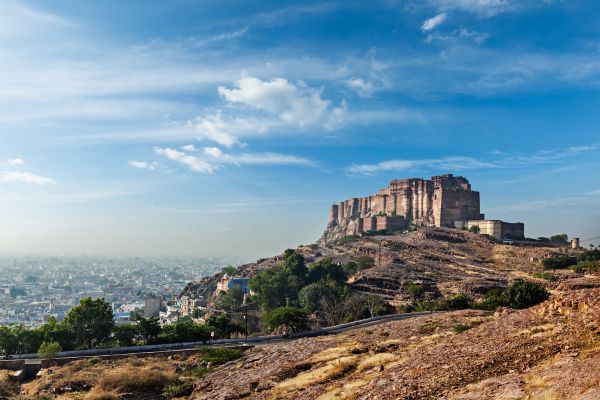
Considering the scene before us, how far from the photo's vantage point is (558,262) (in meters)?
60.7

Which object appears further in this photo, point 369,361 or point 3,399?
point 3,399

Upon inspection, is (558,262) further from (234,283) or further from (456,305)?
(234,283)

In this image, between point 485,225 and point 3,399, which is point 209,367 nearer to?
point 3,399

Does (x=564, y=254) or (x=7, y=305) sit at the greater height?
(x=564, y=254)

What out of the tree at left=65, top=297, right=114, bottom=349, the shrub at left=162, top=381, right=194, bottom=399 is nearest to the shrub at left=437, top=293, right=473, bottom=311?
the shrub at left=162, top=381, right=194, bottom=399

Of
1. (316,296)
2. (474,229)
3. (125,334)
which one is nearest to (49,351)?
(125,334)

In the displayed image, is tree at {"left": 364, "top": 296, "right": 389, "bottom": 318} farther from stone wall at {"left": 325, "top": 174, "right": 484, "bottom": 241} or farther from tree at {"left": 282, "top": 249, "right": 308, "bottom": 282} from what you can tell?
stone wall at {"left": 325, "top": 174, "right": 484, "bottom": 241}

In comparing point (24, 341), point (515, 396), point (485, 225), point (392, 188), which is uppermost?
point (392, 188)

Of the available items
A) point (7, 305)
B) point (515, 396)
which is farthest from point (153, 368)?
point (7, 305)

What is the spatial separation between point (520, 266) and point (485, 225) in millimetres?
20639

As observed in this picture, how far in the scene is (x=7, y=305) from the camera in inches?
6299

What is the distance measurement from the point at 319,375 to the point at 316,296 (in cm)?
Answer: 3336

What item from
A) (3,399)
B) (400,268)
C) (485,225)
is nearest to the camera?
(3,399)

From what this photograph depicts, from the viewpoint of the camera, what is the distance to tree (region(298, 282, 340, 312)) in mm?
49000
